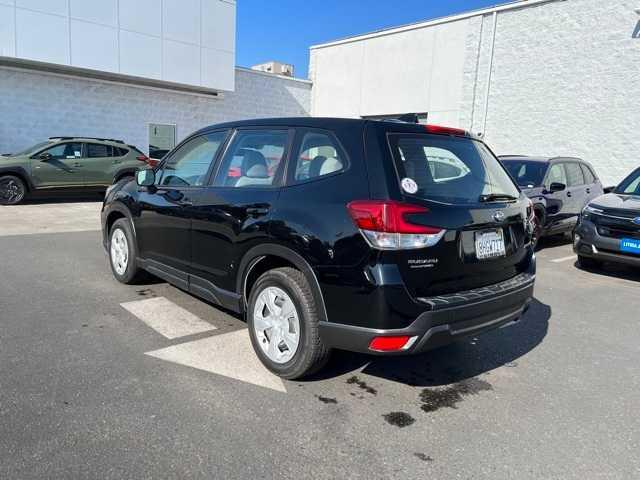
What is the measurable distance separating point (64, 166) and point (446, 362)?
1141 cm

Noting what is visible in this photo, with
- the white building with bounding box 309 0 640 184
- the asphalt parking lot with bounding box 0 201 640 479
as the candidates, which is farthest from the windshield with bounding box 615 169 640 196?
the white building with bounding box 309 0 640 184

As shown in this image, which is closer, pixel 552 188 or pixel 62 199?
pixel 552 188

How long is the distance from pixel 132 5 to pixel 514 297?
56.4 feet

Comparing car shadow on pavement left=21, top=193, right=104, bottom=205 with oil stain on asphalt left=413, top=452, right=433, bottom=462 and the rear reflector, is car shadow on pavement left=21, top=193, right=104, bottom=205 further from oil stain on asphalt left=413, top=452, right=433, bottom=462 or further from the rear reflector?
oil stain on asphalt left=413, top=452, right=433, bottom=462

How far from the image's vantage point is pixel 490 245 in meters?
3.35

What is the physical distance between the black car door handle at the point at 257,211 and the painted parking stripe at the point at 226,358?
1.10 metres

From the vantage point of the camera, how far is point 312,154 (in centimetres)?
342

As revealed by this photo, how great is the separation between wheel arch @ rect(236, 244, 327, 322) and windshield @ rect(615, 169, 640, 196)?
6483mm

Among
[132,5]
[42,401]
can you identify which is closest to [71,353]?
[42,401]

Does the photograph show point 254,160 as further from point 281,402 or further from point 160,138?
point 160,138

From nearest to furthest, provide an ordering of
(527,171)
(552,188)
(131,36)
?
(552,188) → (527,171) → (131,36)

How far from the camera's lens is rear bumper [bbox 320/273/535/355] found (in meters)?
2.93

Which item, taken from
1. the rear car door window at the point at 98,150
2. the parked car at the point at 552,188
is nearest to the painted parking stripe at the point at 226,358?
the parked car at the point at 552,188

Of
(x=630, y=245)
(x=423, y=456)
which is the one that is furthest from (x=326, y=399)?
(x=630, y=245)
